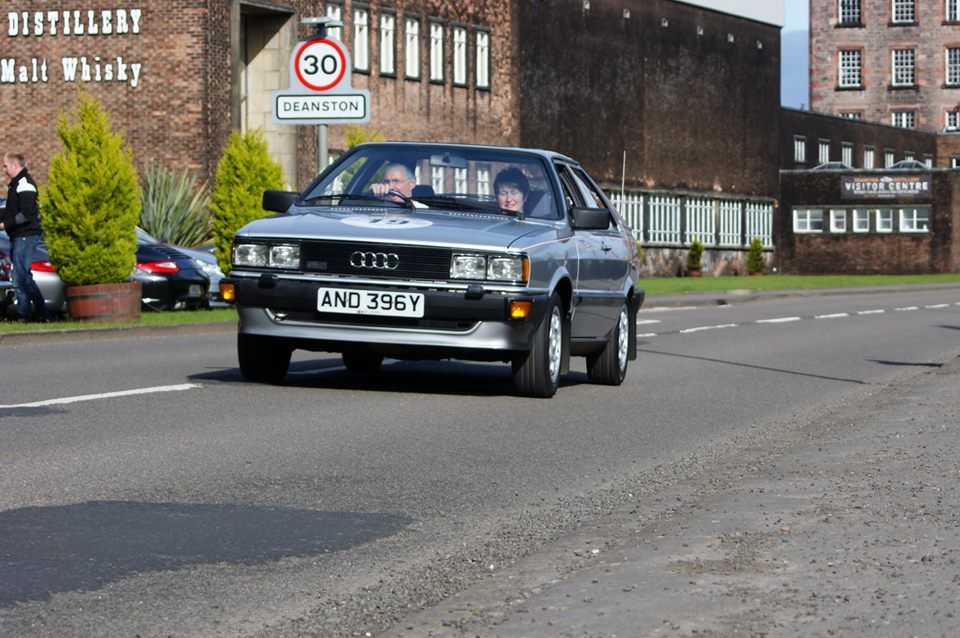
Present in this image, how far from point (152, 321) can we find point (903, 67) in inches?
3778

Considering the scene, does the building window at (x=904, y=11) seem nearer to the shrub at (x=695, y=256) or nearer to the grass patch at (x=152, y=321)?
the shrub at (x=695, y=256)

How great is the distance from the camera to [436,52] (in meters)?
55.3

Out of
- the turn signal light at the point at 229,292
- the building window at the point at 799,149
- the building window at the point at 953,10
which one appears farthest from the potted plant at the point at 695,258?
the turn signal light at the point at 229,292

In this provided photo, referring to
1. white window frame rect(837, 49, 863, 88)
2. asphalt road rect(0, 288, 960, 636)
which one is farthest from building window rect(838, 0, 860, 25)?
asphalt road rect(0, 288, 960, 636)

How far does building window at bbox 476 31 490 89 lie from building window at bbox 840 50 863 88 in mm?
61209

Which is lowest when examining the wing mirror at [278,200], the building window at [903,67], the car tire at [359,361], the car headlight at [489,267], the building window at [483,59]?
the car tire at [359,361]

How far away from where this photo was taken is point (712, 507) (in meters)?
7.68

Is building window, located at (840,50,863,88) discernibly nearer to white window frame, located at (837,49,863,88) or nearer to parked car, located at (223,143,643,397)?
white window frame, located at (837,49,863,88)

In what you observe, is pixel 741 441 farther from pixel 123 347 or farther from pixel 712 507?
pixel 123 347

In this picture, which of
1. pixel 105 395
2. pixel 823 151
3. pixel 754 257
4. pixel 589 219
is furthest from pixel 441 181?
pixel 823 151

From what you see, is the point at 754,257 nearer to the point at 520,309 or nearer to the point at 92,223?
the point at 92,223

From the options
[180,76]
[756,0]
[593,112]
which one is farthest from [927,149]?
[180,76]

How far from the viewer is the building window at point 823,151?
8825 centimetres

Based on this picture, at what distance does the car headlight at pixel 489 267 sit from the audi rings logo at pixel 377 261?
37cm
